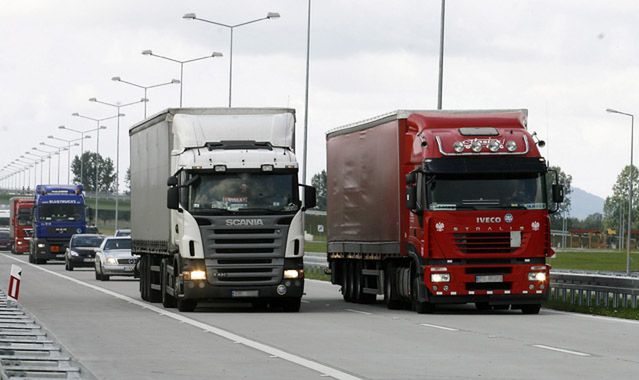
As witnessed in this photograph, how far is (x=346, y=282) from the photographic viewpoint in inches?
1426

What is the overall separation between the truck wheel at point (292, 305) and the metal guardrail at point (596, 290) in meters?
5.89

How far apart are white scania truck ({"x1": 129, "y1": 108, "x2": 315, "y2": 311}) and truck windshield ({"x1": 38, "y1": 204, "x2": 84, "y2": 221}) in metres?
43.5

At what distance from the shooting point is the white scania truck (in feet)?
97.6

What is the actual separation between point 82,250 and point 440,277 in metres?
37.5

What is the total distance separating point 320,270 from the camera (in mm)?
59000

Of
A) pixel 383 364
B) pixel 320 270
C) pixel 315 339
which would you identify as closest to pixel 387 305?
pixel 315 339

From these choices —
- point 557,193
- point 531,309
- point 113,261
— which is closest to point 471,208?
point 557,193

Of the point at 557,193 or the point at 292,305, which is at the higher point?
the point at 557,193

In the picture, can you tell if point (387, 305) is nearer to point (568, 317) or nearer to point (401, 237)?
point (401, 237)

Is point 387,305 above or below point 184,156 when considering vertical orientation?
below

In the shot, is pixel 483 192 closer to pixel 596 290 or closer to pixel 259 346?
pixel 596 290

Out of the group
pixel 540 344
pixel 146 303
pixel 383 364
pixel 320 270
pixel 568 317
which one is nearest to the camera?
pixel 383 364

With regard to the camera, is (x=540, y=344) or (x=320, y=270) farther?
(x=320, y=270)

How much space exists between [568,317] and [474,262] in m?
1.91
